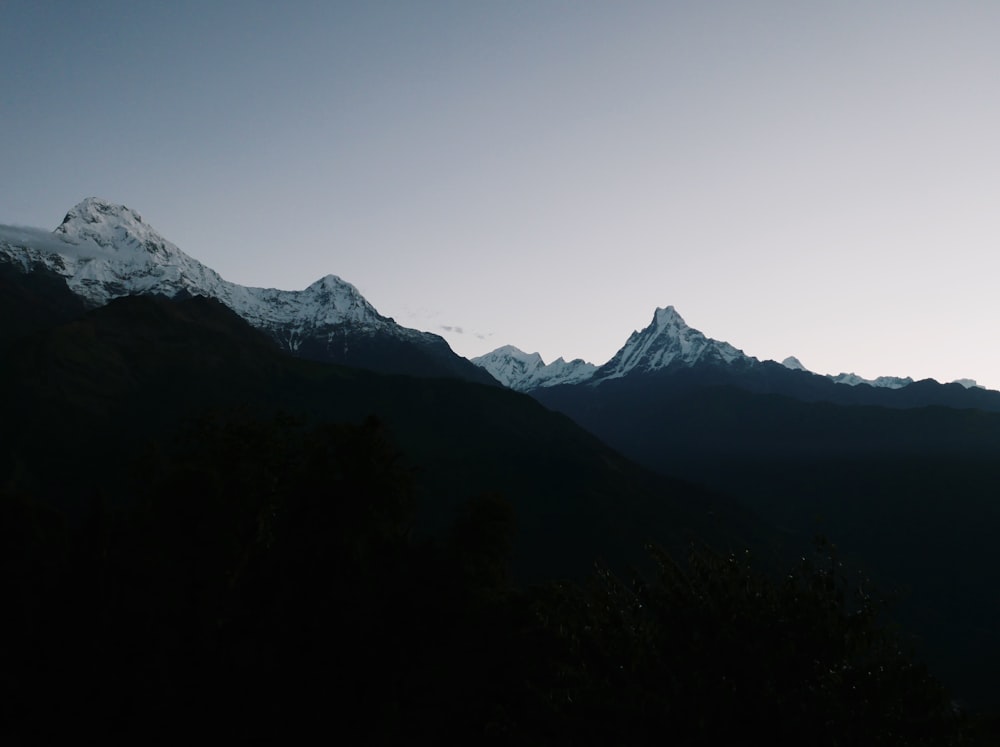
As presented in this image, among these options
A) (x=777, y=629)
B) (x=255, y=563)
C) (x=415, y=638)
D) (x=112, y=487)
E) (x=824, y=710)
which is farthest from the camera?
(x=112, y=487)

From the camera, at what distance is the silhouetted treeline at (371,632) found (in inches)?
672

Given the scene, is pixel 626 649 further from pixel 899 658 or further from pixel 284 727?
pixel 284 727

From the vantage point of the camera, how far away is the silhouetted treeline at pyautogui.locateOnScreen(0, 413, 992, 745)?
672 inches

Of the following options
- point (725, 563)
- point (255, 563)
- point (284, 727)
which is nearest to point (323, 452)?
point (255, 563)

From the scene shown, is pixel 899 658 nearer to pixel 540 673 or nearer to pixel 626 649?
pixel 626 649

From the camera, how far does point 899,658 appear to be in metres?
18.1

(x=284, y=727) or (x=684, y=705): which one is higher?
(x=684, y=705)

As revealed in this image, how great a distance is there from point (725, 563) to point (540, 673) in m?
18.8

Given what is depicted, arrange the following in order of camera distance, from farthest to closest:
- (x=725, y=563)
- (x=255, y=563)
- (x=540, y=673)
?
1. (x=255, y=563)
2. (x=540, y=673)
3. (x=725, y=563)

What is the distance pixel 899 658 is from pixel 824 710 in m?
3.61

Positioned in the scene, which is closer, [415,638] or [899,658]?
[899,658]

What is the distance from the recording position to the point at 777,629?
17.7 metres

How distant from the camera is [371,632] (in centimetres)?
3988

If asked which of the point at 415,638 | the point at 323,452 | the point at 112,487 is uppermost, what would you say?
the point at 323,452
